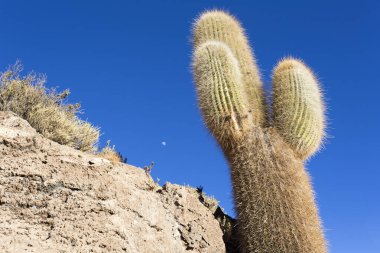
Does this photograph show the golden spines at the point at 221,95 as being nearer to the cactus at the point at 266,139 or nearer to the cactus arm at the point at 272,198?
the cactus at the point at 266,139

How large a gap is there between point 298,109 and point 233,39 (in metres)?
1.92

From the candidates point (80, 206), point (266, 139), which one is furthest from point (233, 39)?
point (80, 206)

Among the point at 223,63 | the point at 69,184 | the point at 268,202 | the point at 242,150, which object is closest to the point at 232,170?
the point at 242,150

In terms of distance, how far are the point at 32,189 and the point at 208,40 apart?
4.01 meters

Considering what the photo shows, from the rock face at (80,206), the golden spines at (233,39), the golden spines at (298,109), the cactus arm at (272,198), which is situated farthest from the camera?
the golden spines at (233,39)

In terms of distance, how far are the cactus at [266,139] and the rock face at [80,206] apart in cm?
65

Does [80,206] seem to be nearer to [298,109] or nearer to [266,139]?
[266,139]

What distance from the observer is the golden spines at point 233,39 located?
6820mm

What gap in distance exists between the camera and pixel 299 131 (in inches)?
238

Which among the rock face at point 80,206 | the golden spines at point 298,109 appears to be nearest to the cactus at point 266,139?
the golden spines at point 298,109

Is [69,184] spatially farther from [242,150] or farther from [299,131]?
[299,131]

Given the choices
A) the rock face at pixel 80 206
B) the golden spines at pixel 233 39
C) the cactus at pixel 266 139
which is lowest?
the rock face at pixel 80 206

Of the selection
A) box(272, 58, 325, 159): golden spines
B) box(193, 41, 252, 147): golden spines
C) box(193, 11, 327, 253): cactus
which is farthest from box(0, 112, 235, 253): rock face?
box(272, 58, 325, 159): golden spines

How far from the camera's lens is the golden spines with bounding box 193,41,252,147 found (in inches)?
238
